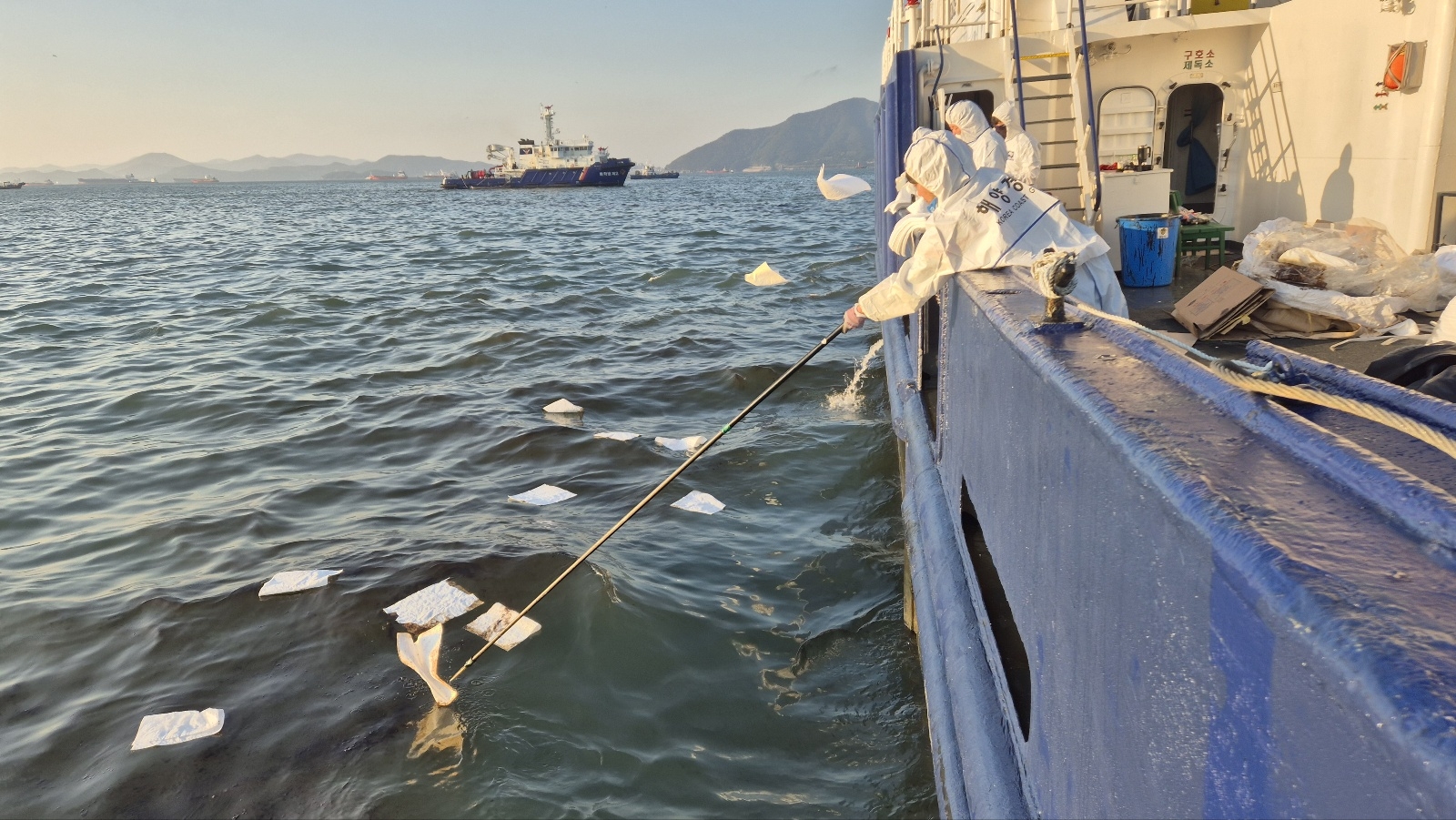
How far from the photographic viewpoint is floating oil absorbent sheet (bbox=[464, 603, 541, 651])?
15.2 feet

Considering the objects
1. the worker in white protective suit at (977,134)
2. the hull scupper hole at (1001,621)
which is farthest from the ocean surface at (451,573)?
the worker in white protective suit at (977,134)

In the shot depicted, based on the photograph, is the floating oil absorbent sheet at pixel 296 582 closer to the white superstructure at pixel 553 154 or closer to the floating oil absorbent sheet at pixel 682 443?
the floating oil absorbent sheet at pixel 682 443

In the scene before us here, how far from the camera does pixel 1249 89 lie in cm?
855

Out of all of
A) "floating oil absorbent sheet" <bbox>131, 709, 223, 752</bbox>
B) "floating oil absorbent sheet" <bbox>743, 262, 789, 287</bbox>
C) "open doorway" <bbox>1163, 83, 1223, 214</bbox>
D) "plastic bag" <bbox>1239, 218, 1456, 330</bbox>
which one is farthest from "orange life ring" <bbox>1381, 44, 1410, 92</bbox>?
"floating oil absorbent sheet" <bbox>743, 262, 789, 287</bbox>

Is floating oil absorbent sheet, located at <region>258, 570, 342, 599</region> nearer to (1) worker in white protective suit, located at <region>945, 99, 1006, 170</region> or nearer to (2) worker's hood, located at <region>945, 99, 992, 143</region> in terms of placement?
(1) worker in white protective suit, located at <region>945, 99, 1006, 170</region>

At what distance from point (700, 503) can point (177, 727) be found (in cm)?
335

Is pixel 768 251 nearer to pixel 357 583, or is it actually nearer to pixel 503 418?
pixel 503 418

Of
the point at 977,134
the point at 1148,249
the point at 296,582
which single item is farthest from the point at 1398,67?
the point at 296,582

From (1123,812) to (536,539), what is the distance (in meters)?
4.56

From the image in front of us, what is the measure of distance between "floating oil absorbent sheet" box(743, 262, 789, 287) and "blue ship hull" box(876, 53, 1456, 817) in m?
14.2

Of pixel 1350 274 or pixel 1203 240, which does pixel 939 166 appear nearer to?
pixel 1350 274

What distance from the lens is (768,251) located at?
23672 mm

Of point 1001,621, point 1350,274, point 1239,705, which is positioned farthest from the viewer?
point 1350,274

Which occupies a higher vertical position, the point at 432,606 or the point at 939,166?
the point at 939,166
